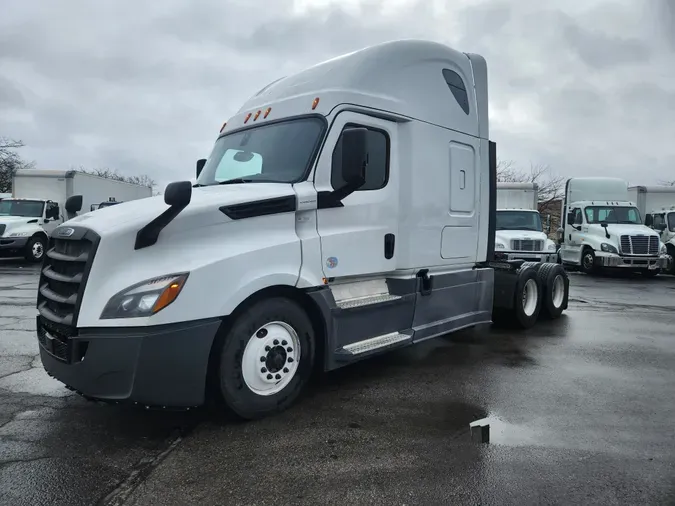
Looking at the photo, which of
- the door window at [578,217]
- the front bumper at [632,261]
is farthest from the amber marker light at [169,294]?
the door window at [578,217]

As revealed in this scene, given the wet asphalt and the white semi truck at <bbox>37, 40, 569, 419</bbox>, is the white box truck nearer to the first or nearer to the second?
the wet asphalt

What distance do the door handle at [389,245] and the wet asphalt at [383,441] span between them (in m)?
→ 1.30

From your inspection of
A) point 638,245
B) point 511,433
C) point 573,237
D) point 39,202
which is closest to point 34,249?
point 39,202

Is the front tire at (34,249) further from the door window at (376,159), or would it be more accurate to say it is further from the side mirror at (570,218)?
the side mirror at (570,218)

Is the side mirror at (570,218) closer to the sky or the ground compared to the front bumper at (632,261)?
closer to the sky

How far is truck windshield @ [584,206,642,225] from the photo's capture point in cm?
1731

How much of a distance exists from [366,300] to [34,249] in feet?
58.4

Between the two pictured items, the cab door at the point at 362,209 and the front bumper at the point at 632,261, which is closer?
the cab door at the point at 362,209

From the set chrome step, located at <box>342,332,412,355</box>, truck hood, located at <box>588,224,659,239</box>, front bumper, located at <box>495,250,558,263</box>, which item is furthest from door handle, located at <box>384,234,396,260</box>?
truck hood, located at <box>588,224,659,239</box>

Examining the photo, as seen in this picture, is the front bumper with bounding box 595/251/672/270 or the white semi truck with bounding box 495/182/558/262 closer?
the white semi truck with bounding box 495/182/558/262

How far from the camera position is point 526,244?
1414 cm

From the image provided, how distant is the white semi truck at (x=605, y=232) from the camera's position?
635 inches

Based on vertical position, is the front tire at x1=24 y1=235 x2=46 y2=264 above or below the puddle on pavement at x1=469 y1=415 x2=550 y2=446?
above

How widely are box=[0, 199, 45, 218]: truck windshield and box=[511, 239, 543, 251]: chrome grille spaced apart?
55.5ft
